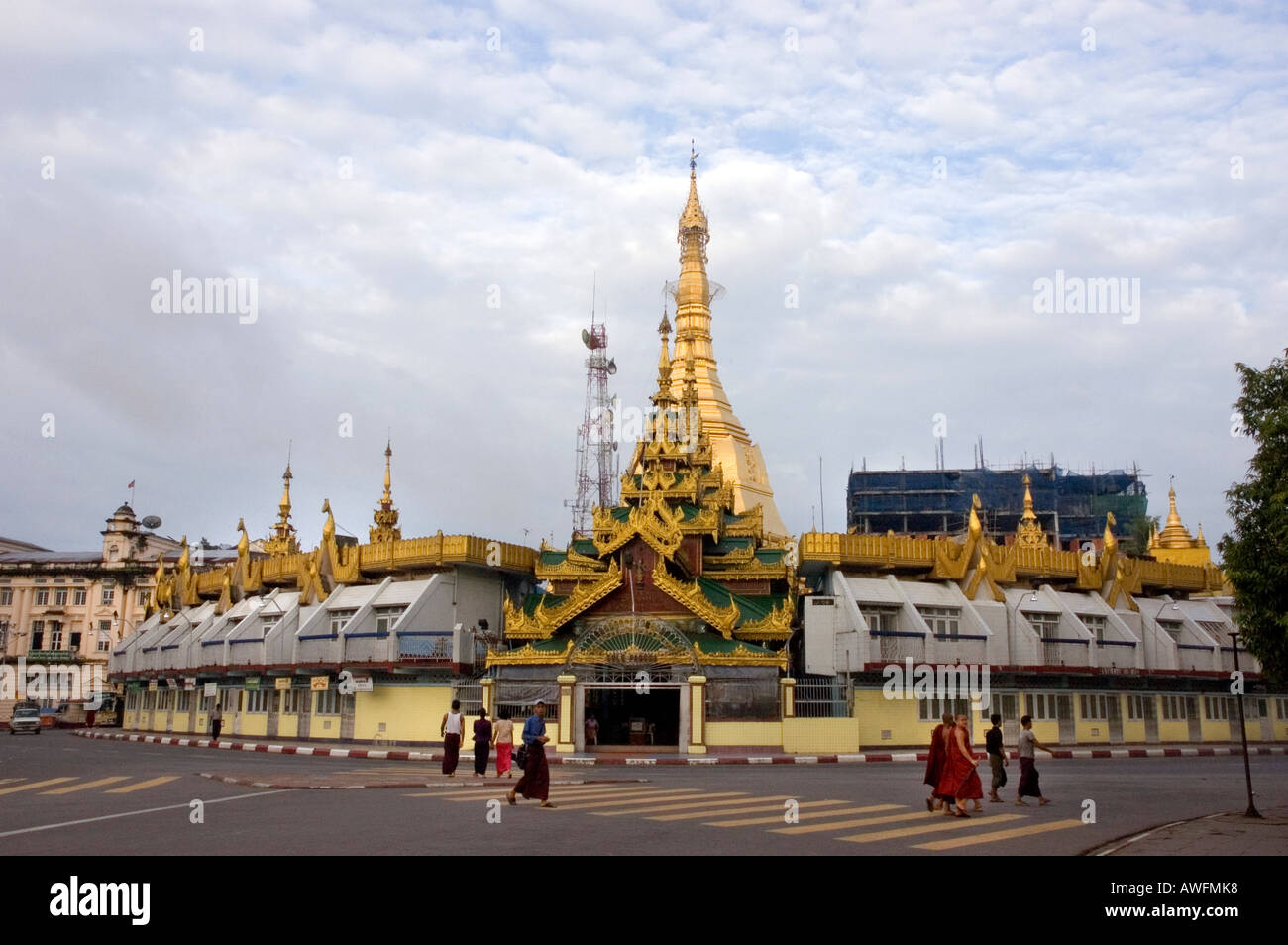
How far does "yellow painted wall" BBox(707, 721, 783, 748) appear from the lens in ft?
109

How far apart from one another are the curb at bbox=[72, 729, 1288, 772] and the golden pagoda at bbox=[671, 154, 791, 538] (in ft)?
71.7

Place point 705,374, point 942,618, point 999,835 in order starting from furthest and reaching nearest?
point 705,374
point 942,618
point 999,835

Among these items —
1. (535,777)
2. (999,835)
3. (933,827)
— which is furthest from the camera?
(535,777)

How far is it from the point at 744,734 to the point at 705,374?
28.0 m

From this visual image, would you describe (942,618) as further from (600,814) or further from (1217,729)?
(600,814)

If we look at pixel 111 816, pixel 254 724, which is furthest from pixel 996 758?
pixel 254 724

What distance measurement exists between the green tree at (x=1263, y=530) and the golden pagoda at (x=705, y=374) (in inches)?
1428

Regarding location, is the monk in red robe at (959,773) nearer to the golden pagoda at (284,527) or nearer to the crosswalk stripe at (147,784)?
the crosswalk stripe at (147,784)

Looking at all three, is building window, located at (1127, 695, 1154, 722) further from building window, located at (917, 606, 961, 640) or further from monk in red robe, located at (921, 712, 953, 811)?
monk in red robe, located at (921, 712, 953, 811)

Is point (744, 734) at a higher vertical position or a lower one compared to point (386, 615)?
lower

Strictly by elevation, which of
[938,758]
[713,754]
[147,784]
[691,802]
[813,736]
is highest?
[938,758]

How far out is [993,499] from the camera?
3755 inches
